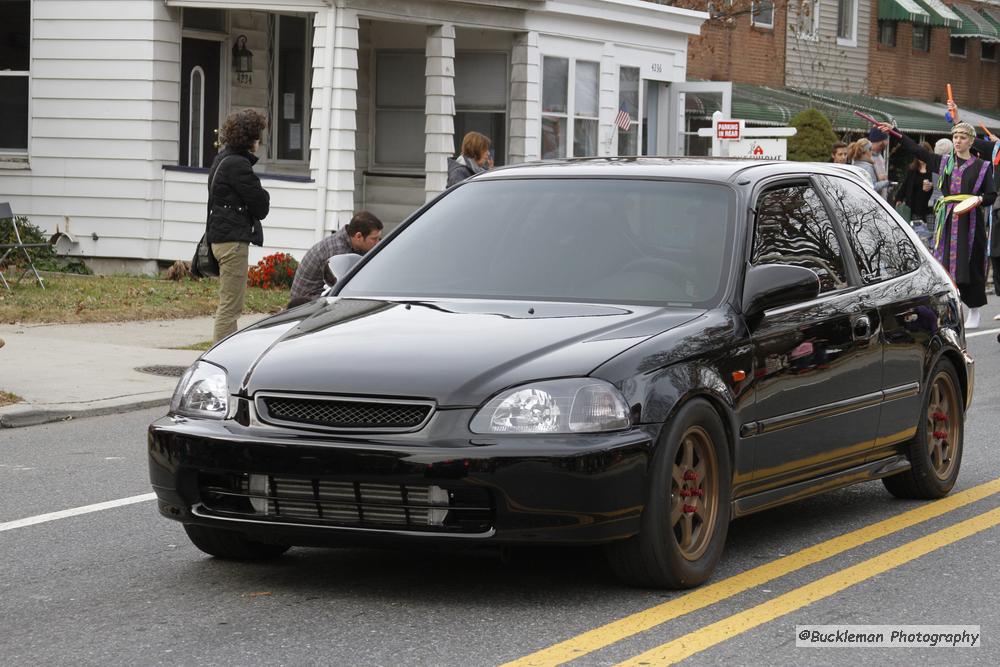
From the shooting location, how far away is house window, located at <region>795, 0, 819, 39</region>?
38.0 metres

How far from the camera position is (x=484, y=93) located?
24.5 metres

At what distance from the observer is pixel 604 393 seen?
18.9ft

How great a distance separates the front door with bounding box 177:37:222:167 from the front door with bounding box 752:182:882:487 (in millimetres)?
16227

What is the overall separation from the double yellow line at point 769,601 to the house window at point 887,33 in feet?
119

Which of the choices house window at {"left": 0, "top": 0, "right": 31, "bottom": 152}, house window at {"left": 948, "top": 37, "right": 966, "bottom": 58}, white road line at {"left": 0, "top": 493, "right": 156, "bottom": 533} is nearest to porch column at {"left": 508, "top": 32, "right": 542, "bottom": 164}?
house window at {"left": 0, "top": 0, "right": 31, "bottom": 152}

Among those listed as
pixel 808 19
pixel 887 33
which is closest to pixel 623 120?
pixel 808 19

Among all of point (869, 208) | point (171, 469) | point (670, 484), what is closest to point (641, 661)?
point (670, 484)

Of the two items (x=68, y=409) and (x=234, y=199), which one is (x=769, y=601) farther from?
(x=234, y=199)

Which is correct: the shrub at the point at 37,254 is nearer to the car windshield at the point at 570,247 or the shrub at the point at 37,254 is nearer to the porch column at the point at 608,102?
the porch column at the point at 608,102

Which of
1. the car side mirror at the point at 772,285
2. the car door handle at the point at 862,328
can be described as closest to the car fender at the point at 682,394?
the car side mirror at the point at 772,285

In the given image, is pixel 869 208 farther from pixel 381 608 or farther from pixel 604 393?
pixel 381 608

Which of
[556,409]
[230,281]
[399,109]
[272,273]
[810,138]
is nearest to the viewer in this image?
[556,409]

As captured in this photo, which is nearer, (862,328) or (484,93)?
(862,328)

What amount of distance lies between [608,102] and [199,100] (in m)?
6.28
